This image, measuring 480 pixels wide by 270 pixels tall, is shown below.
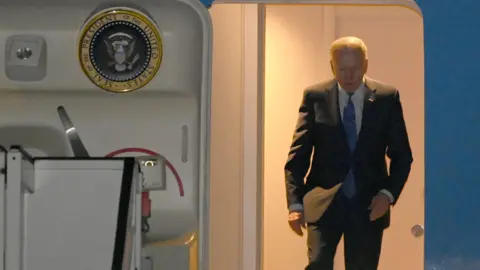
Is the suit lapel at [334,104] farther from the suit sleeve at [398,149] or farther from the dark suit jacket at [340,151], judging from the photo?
the suit sleeve at [398,149]

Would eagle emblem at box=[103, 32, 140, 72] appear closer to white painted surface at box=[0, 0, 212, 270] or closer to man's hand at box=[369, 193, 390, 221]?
white painted surface at box=[0, 0, 212, 270]

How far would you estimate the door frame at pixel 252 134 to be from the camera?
11.6ft

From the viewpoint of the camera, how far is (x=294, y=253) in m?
3.65

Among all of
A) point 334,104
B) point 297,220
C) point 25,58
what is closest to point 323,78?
point 334,104

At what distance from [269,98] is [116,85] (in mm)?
1315

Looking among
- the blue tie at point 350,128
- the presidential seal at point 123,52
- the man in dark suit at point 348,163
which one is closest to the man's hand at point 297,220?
the man in dark suit at point 348,163

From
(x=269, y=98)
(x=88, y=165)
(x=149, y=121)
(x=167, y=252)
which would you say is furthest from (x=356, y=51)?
(x=88, y=165)

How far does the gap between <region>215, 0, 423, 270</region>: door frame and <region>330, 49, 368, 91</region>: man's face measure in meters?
0.54

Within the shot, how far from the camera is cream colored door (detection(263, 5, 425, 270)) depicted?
3.50 m

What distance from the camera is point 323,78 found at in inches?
140

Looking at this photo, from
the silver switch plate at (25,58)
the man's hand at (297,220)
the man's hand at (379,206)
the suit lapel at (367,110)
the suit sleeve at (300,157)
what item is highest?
the silver switch plate at (25,58)

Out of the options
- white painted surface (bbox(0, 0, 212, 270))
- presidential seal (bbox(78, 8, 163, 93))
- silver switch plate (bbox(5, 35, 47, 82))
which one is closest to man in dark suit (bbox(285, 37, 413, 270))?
white painted surface (bbox(0, 0, 212, 270))

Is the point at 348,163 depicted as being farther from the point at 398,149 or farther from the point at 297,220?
the point at 297,220

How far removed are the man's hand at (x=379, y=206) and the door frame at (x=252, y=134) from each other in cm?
68
